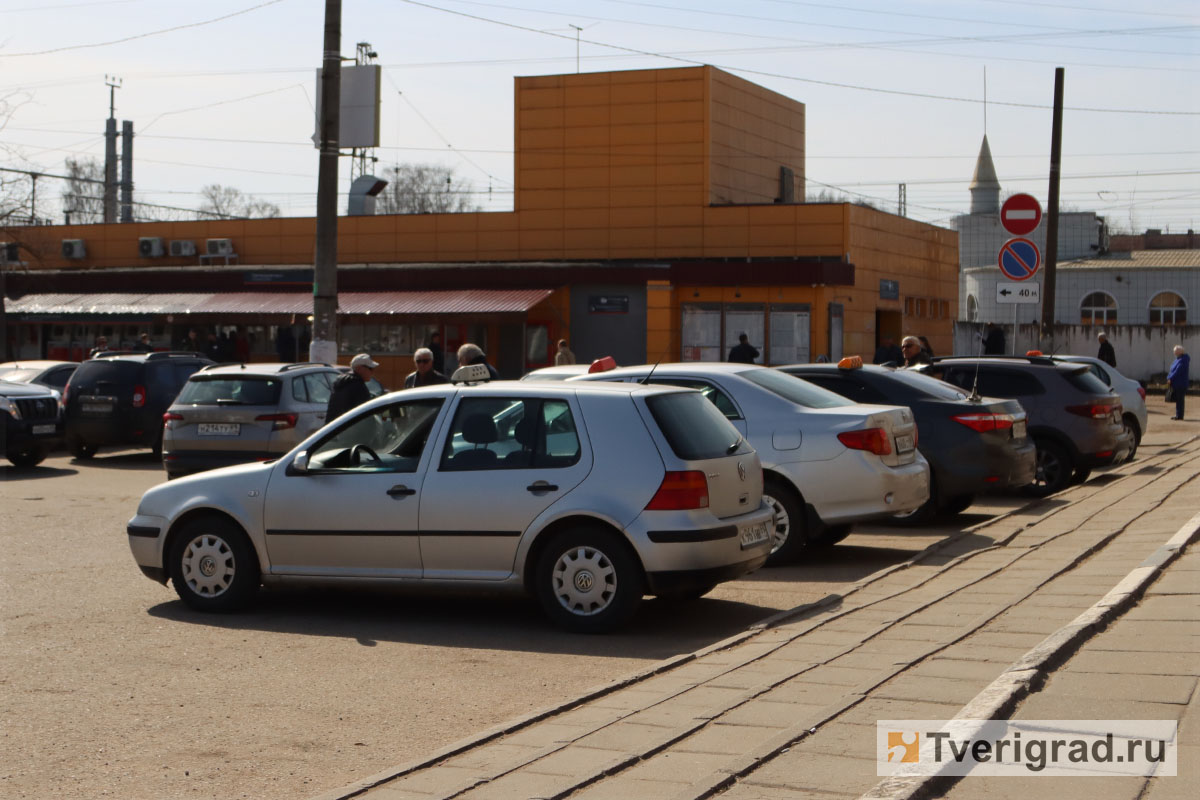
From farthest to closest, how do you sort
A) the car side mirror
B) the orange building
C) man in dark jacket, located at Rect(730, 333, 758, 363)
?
the orange building < man in dark jacket, located at Rect(730, 333, 758, 363) < the car side mirror

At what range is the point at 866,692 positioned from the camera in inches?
247

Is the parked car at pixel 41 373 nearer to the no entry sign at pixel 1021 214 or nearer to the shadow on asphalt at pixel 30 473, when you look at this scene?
the shadow on asphalt at pixel 30 473

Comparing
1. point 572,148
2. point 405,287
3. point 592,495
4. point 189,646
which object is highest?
point 572,148

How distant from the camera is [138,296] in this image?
140 ft

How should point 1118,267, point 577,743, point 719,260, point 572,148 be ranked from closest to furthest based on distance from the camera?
point 577,743, point 719,260, point 572,148, point 1118,267

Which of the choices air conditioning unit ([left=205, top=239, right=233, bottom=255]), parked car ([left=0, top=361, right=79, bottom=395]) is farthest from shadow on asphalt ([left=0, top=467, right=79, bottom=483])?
air conditioning unit ([left=205, top=239, right=233, bottom=255])

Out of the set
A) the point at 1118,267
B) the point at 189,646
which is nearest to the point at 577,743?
the point at 189,646

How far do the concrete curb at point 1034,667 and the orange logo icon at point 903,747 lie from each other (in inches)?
9.1

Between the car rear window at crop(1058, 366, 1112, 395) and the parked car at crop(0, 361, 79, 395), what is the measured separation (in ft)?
56.3

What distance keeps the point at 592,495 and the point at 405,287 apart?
31814 mm

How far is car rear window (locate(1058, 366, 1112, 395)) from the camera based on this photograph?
16125mm

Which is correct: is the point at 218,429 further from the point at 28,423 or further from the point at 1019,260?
the point at 1019,260

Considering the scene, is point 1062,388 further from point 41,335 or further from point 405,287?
point 41,335

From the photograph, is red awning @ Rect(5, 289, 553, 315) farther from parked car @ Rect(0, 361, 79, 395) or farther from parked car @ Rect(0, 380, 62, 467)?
parked car @ Rect(0, 380, 62, 467)
